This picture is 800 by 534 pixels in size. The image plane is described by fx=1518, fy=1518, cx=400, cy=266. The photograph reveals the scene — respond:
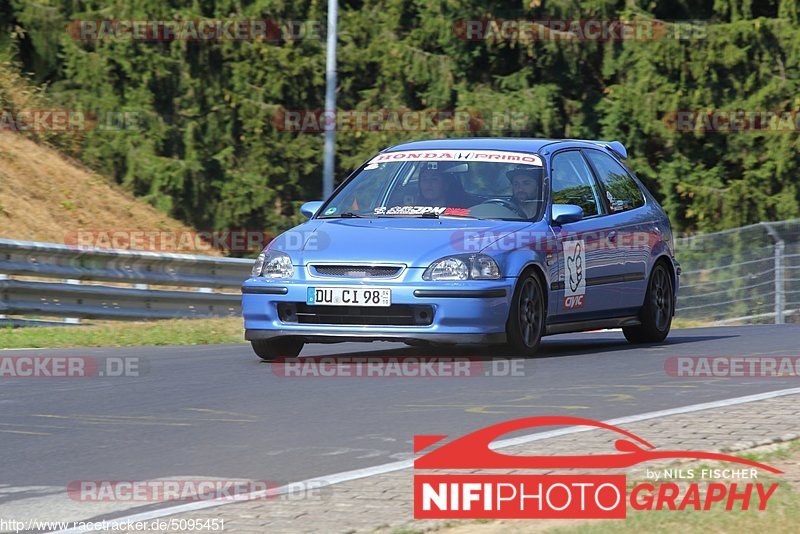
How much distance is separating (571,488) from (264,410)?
289cm

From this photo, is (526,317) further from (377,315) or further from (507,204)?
(377,315)

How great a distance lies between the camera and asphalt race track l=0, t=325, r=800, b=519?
6922 millimetres

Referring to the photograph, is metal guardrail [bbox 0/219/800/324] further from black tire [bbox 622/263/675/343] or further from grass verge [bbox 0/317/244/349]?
black tire [bbox 622/263/675/343]

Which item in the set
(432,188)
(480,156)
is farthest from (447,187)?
(480,156)

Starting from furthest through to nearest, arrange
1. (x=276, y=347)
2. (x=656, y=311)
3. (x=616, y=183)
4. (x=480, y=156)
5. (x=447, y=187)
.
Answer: (x=656, y=311) < (x=616, y=183) < (x=480, y=156) < (x=447, y=187) < (x=276, y=347)

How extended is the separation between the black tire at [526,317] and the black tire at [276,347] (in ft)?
5.24

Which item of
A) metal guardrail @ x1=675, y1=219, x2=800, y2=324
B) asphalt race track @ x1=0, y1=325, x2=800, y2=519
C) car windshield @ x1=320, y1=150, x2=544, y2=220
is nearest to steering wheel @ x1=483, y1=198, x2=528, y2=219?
car windshield @ x1=320, y1=150, x2=544, y2=220

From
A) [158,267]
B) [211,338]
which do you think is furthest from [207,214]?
[211,338]

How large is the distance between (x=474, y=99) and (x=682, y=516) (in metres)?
26.6

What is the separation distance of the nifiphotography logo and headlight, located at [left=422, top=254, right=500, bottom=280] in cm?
363

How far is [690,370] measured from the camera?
429 inches

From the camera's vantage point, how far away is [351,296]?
10586mm

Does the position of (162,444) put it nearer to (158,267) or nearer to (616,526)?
(616,526)

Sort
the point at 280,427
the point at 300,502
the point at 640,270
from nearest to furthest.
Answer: the point at 300,502 < the point at 280,427 < the point at 640,270
